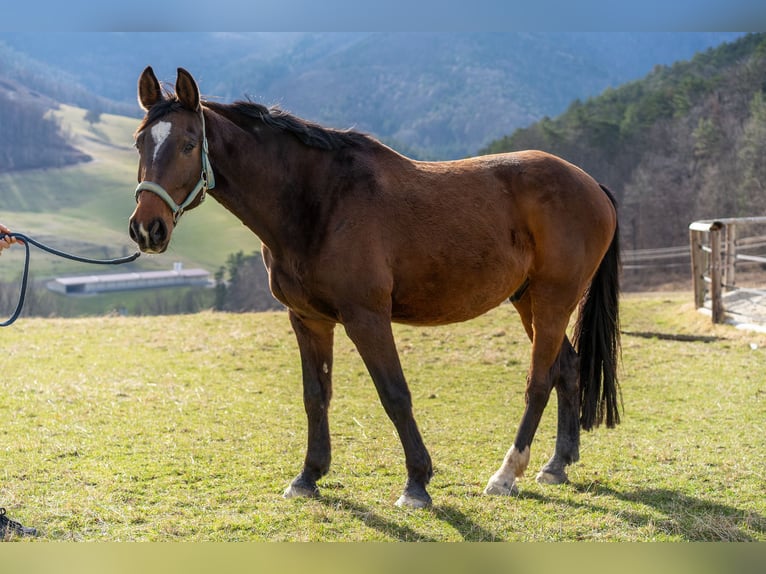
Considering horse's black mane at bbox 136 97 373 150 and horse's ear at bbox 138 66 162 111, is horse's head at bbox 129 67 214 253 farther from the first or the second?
horse's black mane at bbox 136 97 373 150

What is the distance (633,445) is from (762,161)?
35145 millimetres

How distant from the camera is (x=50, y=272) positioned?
6644 cm

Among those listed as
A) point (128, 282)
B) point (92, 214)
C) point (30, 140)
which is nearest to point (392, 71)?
point (30, 140)

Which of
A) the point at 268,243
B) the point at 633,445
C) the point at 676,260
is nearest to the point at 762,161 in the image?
the point at 676,260

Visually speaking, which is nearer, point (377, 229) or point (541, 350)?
point (377, 229)

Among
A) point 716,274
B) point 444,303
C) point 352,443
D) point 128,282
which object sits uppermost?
point 716,274

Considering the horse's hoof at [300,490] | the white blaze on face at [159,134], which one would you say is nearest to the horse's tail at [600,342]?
the horse's hoof at [300,490]

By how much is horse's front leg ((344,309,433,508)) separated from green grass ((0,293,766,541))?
0.16 meters

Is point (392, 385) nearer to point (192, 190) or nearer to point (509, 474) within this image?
point (509, 474)

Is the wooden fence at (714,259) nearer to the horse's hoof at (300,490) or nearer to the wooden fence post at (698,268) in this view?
the wooden fence post at (698,268)

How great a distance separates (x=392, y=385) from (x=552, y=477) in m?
1.34

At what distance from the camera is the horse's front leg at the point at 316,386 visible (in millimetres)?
4188

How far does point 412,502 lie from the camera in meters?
3.80

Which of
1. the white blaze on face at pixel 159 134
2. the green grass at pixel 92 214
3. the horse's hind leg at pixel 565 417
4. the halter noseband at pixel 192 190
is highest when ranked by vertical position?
the green grass at pixel 92 214
